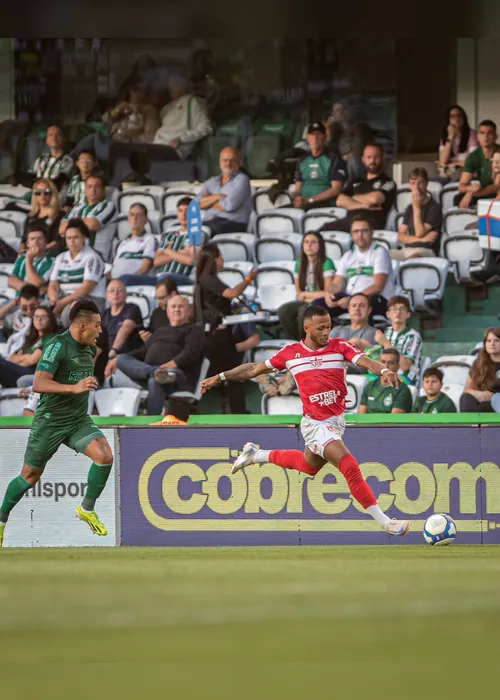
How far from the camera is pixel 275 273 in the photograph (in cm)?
1441

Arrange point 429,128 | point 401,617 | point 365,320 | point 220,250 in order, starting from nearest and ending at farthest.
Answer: point 401,617 < point 365,320 < point 220,250 < point 429,128

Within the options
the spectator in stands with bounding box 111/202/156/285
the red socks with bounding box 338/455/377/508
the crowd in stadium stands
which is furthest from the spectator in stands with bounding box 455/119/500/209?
the red socks with bounding box 338/455/377/508

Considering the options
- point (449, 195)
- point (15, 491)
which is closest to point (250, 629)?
point (15, 491)

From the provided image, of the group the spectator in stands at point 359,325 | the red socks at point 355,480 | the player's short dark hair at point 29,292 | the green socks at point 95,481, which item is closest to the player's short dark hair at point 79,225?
the player's short dark hair at point 29,292

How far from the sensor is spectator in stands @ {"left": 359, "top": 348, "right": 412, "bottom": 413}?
38.2 ft

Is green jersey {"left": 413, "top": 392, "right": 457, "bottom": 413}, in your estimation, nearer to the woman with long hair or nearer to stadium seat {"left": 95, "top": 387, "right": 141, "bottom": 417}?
the woman with long hair

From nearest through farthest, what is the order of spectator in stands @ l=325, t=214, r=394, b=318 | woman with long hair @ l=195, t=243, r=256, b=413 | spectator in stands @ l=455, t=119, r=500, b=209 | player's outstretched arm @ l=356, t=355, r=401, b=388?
1. player's outstretched arm @ l=356, t=355, r=401, b=388
2. woman with long hair @ l=195, t=243, r=256, b=413
3. spectator in stands @ l=325, t=214, r=394, b=318
4. spectator in stands @ l=455, t=119, r=500, b=209

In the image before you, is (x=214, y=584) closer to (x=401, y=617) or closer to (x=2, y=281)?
(x=401, y=617)

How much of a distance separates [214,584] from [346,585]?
78cm

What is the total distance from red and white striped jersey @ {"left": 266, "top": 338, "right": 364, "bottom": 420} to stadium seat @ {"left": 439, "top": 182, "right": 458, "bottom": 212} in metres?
6.89

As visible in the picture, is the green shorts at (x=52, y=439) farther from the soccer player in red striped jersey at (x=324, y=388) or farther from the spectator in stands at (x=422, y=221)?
the spectator in stands at (x=422, y=221)

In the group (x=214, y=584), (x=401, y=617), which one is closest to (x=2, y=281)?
(x=214, y=584)

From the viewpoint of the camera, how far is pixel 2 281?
604 inches

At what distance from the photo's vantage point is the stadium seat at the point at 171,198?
16.5m
